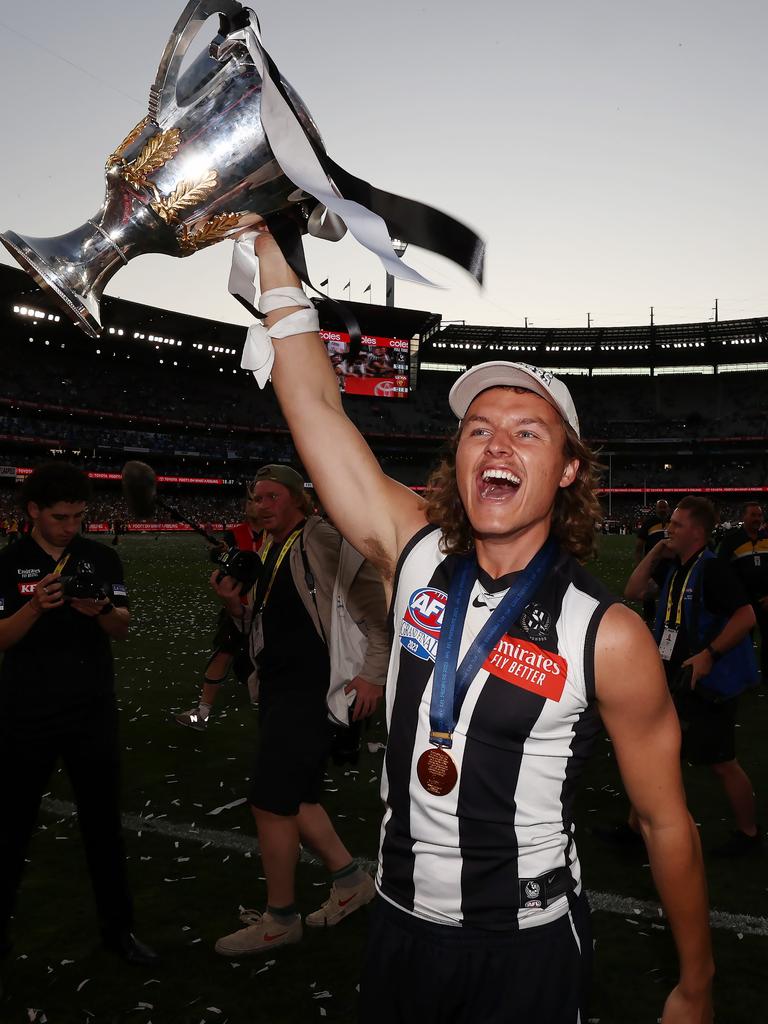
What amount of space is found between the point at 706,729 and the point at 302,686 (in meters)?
2.90

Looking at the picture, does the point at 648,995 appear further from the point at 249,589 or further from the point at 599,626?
the point at 249,589

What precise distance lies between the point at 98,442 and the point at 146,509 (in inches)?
2564

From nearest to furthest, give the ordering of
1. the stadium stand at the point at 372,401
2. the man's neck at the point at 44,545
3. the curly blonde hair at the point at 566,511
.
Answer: the curly blonde hair at the point at 566,511 < the man's neck at the point at 44,545 < the stadium stand at the point at 372,401

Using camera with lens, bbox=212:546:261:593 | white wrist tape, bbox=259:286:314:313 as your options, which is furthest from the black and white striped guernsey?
camera with lens, bbox=212:546:261:593

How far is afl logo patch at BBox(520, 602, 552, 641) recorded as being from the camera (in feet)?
6.24

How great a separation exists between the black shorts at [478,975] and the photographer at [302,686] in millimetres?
1816

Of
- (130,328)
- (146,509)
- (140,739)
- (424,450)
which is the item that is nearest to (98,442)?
(130,328)

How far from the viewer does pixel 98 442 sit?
6425cm

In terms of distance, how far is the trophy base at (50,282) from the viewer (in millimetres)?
1719

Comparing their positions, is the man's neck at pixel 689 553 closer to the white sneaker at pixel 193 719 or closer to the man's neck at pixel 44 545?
the man's neck at pixel 44 545

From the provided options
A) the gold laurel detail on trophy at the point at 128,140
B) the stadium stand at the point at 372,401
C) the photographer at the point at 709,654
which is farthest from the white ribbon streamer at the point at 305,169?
the stadium stand at the point at 372,401

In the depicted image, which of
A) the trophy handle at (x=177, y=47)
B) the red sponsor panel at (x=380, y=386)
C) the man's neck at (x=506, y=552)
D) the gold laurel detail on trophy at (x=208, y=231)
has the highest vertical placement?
the red sponsor panel at (x=380, y=386)

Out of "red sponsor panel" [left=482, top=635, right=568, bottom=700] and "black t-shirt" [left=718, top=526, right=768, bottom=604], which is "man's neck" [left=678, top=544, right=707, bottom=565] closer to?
"red sponsor panel" [left=482, top=635, right=568, bottom=700]

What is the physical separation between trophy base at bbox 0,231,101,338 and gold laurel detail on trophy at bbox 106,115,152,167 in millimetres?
287
